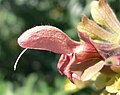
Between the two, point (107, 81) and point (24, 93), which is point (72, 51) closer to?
point (107, 81)

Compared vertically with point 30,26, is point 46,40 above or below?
above

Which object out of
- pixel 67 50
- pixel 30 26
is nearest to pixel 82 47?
pixel 67 50

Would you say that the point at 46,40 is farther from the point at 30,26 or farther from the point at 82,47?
the point at 30,26

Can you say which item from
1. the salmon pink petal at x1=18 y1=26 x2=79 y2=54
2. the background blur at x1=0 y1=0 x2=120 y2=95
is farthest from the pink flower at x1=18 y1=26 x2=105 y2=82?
the background blur at x1=0 y1=0 x2=120 y2=95

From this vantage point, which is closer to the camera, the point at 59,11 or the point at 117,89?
the point at 117,89

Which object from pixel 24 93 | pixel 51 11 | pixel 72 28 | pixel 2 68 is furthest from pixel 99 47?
pixel 51 11

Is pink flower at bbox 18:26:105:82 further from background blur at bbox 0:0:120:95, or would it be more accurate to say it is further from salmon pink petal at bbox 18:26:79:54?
background blur at bbox 0:0:120:95

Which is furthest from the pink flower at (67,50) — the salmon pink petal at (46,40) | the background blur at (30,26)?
the background blur at (30,26)

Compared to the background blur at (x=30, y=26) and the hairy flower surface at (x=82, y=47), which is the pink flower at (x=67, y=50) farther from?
the background blur at (x=30, y=26)
